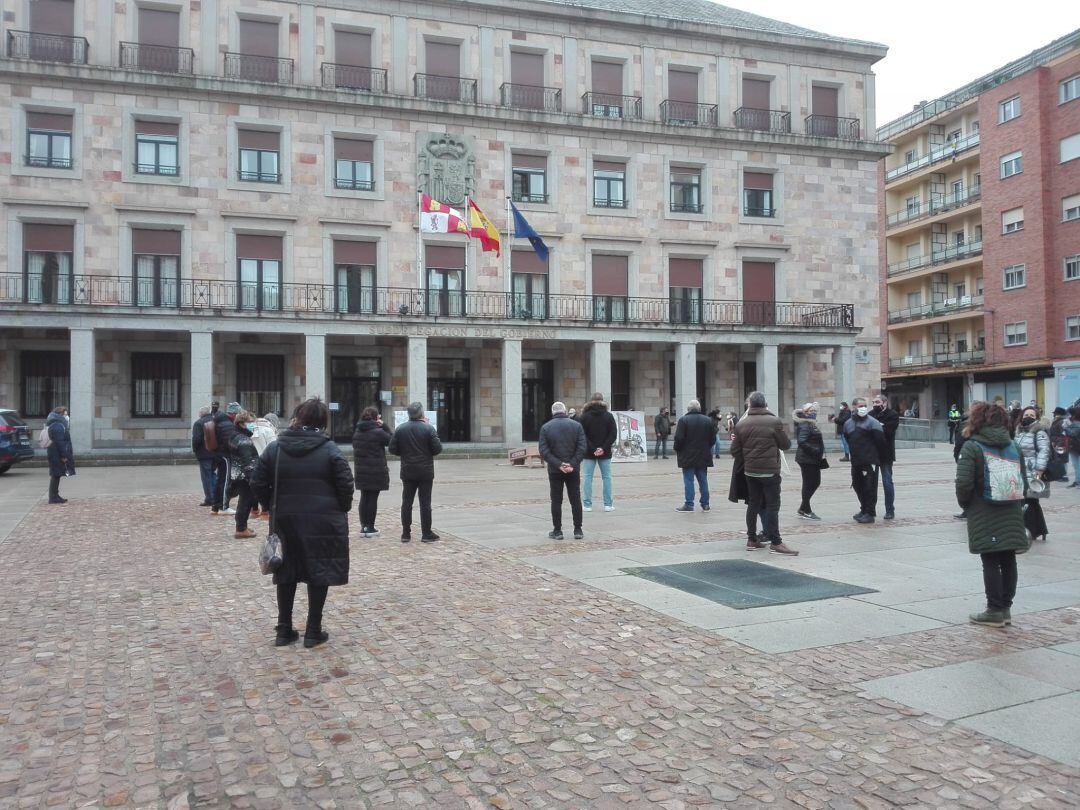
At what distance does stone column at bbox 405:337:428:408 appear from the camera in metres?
28.8

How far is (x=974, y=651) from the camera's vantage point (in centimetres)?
559

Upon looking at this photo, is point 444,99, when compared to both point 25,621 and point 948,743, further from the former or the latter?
point 948,743

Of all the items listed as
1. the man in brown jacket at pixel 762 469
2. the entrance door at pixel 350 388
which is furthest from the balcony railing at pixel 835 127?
the man in brown jacket at pixel 762 469

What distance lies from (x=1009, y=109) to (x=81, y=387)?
4416 centimetres

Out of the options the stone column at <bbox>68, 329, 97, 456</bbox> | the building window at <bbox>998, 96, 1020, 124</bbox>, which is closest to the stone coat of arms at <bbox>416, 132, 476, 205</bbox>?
the stone column at <bbox>68, 329, 97, 456</bbox>

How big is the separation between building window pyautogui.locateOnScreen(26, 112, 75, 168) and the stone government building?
0.28ft

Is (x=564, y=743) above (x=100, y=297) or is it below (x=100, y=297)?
below

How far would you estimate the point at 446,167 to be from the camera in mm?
30141

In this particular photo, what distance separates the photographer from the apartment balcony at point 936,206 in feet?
154

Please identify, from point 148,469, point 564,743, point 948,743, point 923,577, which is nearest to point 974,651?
point 948,743

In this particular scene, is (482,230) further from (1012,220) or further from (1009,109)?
(1009,109)

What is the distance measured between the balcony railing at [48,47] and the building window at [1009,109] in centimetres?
4161

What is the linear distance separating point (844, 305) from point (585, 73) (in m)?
13.6

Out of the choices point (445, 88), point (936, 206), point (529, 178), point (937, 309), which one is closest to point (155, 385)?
point (445, 88)
